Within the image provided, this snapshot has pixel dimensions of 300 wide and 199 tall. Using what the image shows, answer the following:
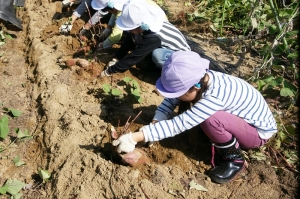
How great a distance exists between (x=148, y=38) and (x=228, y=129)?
4.12 feet

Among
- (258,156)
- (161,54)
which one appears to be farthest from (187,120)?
(161,54)

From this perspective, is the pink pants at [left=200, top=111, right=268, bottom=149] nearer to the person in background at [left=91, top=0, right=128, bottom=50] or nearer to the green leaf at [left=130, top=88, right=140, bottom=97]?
the green leaf at [left=130, top=88, right=140, bottom=97]

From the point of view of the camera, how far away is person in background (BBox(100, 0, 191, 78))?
9.89 feet

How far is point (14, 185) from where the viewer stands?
8.10 feet

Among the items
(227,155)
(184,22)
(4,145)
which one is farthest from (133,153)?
(184,22)

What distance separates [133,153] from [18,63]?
2.01 metres

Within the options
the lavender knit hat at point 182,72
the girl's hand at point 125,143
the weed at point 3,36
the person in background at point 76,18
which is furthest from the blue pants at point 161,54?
the weed at point 3,36

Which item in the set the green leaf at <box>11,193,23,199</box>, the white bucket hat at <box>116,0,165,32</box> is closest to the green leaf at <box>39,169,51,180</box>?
the green leaf at <box>11,193,23,199</box>

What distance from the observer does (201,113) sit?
2.20m

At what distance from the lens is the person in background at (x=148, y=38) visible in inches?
119

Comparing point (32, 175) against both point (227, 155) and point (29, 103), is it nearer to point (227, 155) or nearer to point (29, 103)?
point (29, 103)

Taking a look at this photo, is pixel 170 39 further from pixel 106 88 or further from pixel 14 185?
pixel 14 185

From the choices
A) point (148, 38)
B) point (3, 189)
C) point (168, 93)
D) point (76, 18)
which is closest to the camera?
point (168, 93)

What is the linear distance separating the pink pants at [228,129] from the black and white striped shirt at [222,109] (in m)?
0.04
